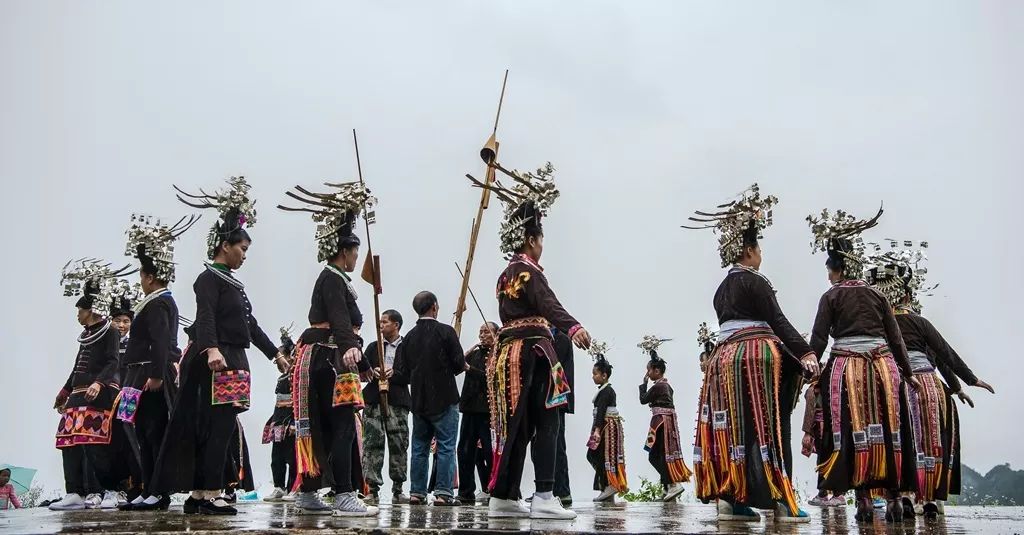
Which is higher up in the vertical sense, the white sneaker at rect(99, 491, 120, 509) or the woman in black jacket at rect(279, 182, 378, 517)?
the woman in black jacket at rect(279, 182, 378, 517)

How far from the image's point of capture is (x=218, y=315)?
7.18 metres

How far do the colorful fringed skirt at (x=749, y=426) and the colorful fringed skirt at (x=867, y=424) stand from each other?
937 mm

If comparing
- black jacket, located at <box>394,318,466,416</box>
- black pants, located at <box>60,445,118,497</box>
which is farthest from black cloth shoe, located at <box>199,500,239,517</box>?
black jacket, located at <box>394,318,466,416</box>

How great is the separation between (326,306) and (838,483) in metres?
4.29

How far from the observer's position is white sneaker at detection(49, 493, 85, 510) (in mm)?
8695

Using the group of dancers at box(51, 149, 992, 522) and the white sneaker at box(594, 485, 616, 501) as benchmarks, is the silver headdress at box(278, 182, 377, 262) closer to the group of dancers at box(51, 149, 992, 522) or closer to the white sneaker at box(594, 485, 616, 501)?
the group of dancers at box(51, 149, 992, 522)

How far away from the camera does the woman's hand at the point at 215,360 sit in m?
6.82

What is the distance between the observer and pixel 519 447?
6.93m

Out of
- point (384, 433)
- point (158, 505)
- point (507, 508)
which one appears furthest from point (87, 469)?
point (507, 508)

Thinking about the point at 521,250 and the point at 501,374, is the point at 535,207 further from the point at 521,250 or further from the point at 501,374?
the point at 501,374

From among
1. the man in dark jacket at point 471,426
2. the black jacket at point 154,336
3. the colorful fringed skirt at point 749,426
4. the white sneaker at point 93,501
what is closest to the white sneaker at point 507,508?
the colorful fringed skirt at point 749,426

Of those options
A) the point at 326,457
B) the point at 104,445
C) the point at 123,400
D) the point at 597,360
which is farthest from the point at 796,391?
the point at 597,360

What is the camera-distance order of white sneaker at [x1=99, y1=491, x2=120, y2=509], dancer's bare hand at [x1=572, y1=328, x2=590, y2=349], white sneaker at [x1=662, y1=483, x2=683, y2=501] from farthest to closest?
white sneaker at [x1=662, y1=483, x2=683, y2=501] < white sneaker at [x1=99, y1=491, x2=120, y2=509] < dancer's bare hand at [x1=572, y1=328, x2=590, y2=349]

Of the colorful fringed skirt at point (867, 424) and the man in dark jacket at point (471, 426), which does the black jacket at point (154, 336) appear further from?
the colorful fringed skirt at point (867, 424)
